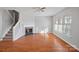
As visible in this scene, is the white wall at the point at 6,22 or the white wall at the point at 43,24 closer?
the white wall at the point at 6,22

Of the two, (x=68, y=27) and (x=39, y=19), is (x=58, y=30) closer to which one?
(x=68, y=27)

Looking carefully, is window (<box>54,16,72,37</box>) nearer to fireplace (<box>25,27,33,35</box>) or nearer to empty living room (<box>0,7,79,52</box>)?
empty living room (<box>0,7,79,52</box>)

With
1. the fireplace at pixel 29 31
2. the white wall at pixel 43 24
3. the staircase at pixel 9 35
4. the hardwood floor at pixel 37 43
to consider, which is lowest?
the hardwood floor at pixel 37 43

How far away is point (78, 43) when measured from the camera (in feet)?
8.36

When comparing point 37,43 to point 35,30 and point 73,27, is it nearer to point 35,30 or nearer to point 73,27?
point 35,30

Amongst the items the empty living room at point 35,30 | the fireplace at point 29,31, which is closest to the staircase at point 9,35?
the empty living room at point 35,30

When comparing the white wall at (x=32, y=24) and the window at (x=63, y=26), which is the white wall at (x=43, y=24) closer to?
the white wall at (x=32, y=24)

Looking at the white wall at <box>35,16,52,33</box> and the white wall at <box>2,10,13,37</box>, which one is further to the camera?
the white wall at <box>35,16,52,33</box>

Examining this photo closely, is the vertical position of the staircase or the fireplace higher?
the fireplace

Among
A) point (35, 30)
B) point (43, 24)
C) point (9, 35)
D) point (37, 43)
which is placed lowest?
point (37, 43)

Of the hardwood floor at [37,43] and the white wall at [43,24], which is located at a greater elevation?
the white wall at [43,24]

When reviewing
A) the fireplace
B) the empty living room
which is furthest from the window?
the fireplace

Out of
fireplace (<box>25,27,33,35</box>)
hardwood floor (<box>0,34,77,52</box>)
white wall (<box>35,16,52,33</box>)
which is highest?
white wall (<box>35,16,52,33</box>)

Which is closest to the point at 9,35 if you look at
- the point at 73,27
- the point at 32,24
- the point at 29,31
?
the point at 29,31
